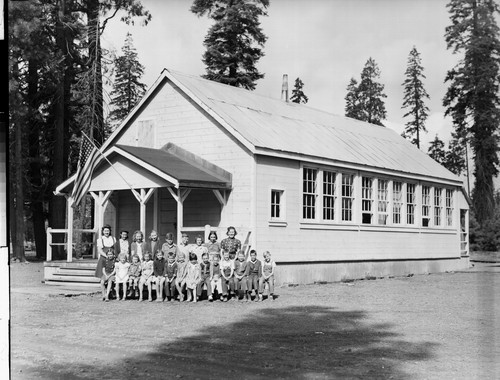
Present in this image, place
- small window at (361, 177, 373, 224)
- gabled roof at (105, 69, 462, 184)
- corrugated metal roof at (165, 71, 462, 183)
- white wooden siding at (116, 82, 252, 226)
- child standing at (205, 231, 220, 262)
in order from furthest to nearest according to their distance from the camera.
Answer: small window at (361, 177, 373, 224) → corrugated metal roof at (165, 71, 462, 183) → gabled roof at (105, 69, 462, 184) → white wooden siding at (116, 82, 252, 226) → child standing at (205, 231, 220, 262)

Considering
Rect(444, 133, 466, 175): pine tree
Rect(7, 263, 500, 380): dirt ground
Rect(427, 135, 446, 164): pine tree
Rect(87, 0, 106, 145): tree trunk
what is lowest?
Rect(7, 263, 500, 380): dirt ground

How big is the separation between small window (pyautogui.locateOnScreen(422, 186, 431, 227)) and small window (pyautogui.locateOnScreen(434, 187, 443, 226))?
71 centimetres

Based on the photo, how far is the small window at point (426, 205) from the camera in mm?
25922

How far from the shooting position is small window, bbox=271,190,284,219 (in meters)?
18.5

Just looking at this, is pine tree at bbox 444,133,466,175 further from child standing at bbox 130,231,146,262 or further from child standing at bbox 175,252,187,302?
child standing at bbox 130,231,146,262

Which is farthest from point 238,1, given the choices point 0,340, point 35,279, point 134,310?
point 0,340

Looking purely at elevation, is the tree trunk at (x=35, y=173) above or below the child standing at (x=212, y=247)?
above

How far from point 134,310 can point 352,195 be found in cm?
1031

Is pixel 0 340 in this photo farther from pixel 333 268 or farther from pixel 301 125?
pixel 301 125

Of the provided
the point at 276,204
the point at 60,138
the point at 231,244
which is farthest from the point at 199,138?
the point at 60,138

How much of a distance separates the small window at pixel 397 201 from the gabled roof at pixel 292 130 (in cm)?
59

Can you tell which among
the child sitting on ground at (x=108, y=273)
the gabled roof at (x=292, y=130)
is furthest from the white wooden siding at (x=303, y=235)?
the child sitting on ground at (x=108, y=273)

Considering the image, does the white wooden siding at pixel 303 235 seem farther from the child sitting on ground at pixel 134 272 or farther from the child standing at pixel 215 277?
the child sitting on ground at pixel 134 272

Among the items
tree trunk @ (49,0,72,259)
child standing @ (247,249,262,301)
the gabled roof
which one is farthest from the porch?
tree trunk @ (49,0,72,259)
